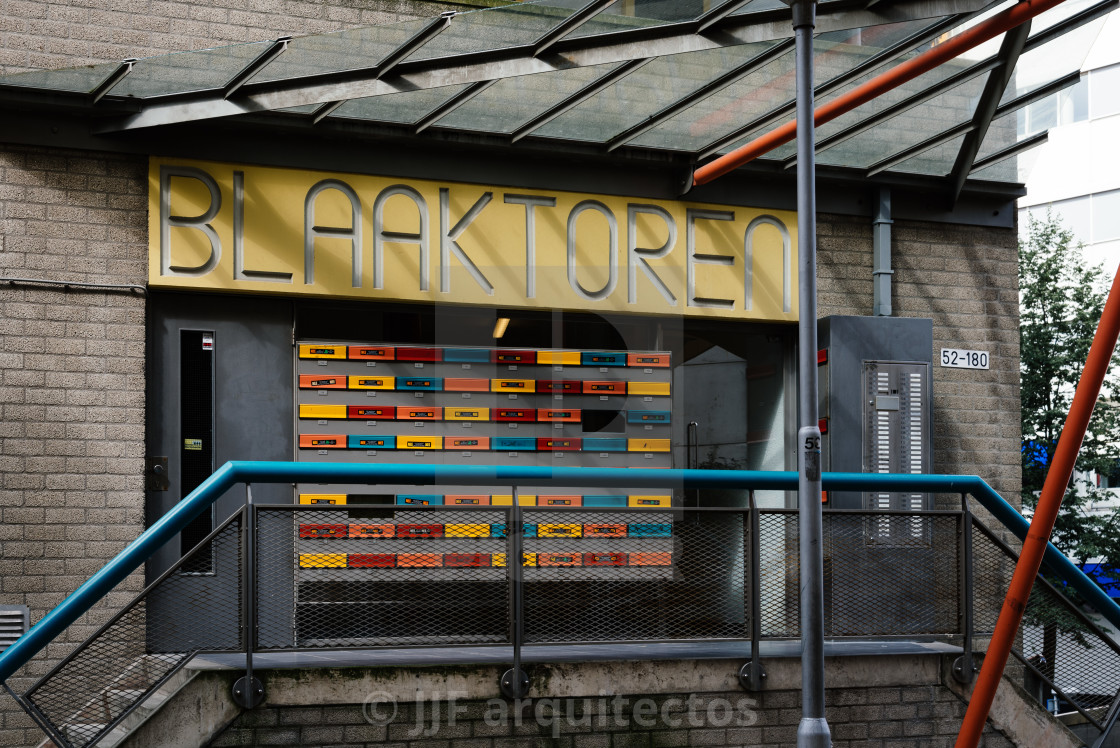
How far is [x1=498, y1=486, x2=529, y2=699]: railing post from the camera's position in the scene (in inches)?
198

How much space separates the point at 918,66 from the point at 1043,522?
324cm

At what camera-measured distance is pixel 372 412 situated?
820 cm

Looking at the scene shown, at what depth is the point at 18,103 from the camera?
283 inches

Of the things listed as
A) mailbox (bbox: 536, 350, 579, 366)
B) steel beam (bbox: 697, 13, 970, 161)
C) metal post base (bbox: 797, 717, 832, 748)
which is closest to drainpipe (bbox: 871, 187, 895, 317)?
steel beam (bbox: 697, 13, 970, 161)

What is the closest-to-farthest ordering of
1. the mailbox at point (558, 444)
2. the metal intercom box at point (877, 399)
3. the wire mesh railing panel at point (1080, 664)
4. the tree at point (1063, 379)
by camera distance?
the wire mesh railing panel at point (1080, 664) → the mailbox at point (558, 444) → the metal intercom box at point (877, 399) → the tree at point (1063, 379)

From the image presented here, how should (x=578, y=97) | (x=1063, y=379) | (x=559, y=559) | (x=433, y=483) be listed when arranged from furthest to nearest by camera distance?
(x=1063, y=379) → (x=578, y=97) → (x=559, y=559) → (x=433, y=483)

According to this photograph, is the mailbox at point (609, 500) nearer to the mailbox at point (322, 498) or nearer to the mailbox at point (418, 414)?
the mailbox at point (418, 414)

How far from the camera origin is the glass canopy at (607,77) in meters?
6.79

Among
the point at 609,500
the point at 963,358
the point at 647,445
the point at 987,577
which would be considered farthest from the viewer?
the point at 963,358

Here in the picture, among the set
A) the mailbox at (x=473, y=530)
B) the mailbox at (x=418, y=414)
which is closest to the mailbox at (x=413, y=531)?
the mailbox at (x=473, y=530)

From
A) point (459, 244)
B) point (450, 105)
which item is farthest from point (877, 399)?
point (450, 105)

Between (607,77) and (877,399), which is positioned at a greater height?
(607,77)

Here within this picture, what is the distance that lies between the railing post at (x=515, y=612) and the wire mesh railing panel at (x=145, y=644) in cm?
125

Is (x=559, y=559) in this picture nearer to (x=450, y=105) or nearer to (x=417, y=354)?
(x=417, y=354)
